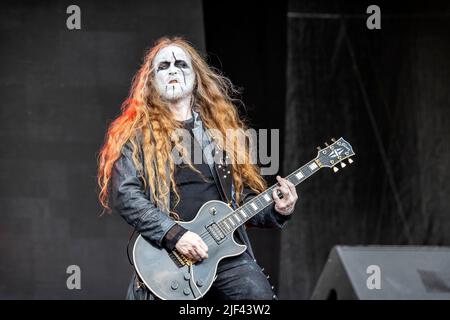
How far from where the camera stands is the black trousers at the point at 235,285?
13.7 ft

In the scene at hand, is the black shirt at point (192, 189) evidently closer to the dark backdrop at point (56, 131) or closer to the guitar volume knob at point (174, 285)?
the guitar volume knob at point (174, 285)

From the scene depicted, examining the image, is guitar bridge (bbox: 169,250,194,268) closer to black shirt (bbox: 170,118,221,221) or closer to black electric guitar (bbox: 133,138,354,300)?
black electric guitar (bbox: 133,138,354,300)

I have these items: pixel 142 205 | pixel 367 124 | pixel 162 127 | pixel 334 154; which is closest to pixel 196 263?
pixel 142 205

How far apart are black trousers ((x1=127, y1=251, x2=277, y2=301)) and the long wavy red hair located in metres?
0.35

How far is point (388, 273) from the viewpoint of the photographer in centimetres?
520

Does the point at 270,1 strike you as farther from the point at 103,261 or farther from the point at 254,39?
the point at 103,261

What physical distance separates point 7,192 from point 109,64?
3.31 ft

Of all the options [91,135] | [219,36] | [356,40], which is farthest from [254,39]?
[91,135]

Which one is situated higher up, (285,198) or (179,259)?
(285,198)

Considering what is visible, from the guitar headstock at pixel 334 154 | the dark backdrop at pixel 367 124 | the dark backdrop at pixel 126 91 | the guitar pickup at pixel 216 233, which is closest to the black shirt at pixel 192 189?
the guitar pickup at pixel 216 233

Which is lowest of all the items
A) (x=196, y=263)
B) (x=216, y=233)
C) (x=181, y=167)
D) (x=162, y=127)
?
(x=196, y=263)

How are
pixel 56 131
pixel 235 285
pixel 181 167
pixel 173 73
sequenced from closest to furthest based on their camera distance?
pixel 235 285
pixel 181 167
pixel 173 73
pixel 56 131

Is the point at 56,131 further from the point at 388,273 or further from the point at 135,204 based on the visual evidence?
the point at 388,273

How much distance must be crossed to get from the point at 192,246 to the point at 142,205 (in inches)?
11.9
